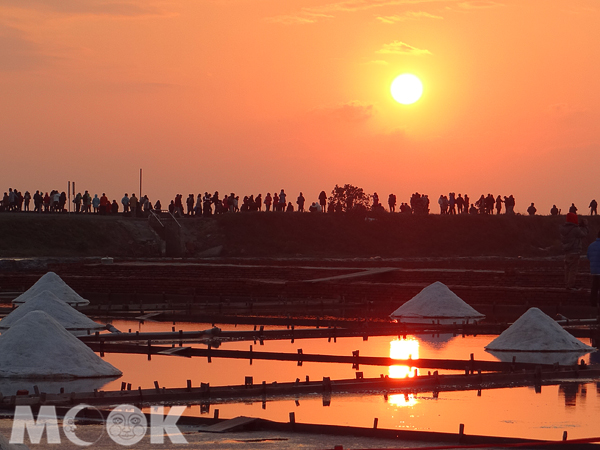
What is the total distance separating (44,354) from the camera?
13.4 meters

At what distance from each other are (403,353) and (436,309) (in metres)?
6.00

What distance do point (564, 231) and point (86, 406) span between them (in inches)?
593

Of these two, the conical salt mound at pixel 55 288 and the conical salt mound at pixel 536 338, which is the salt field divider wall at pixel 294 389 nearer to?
the conical salt mound at pixel 536 338

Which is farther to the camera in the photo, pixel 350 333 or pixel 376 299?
pixel 376 299

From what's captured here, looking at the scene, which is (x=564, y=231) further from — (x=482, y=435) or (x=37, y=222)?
(x=37, y=222)

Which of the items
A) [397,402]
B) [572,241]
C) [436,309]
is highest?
[572,241]

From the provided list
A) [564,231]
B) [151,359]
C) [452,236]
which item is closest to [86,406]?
[151,359]

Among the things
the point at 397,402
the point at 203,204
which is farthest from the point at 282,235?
the point at 397,402

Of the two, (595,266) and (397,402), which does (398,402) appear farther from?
(595,266)

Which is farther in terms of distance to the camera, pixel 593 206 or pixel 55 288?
pixel 593 206

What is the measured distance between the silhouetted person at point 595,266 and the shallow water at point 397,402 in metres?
5.60

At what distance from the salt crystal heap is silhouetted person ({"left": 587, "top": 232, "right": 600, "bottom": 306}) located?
239 cm

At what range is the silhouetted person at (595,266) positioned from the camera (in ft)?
69.2

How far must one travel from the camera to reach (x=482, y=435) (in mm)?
9484
